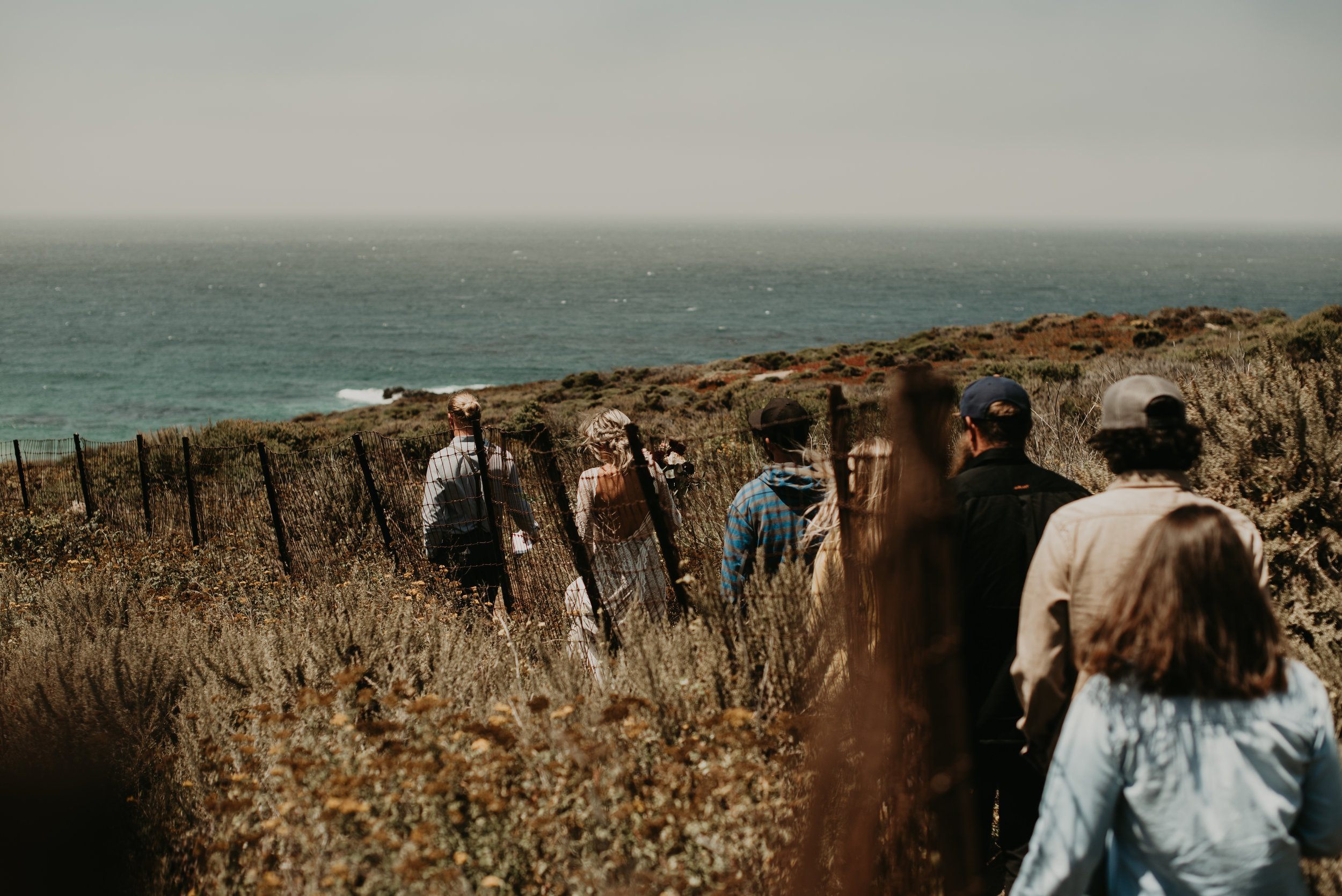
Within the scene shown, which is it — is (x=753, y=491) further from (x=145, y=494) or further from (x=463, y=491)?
(x=145, y=494)

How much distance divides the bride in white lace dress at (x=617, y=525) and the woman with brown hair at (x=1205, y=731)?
2.55m

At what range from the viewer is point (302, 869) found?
2285 millimetres

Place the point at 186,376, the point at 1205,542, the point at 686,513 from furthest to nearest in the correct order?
1. the point at 186,376
2. the point at 686,513
3. the point at 1205,542

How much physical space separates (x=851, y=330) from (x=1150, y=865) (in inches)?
3053

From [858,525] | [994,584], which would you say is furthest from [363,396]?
[994,584]

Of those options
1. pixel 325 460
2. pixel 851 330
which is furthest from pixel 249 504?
pixel 851 330

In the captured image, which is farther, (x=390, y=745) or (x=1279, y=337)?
(x=1279, y=337)

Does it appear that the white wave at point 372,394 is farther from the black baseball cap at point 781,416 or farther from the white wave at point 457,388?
the black baseball cap at point 781,416

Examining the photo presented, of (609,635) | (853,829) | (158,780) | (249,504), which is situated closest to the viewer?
(853,829)

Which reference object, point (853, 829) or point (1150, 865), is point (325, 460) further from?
point (1150, 865)

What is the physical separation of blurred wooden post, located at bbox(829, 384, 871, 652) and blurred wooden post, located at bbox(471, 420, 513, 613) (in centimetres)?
289

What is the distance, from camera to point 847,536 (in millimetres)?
2684

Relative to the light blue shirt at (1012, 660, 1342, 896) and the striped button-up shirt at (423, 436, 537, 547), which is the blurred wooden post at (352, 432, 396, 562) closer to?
the striped button-up shirt at (423, 436, 537, 547)

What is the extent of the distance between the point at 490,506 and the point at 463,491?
0.23m
